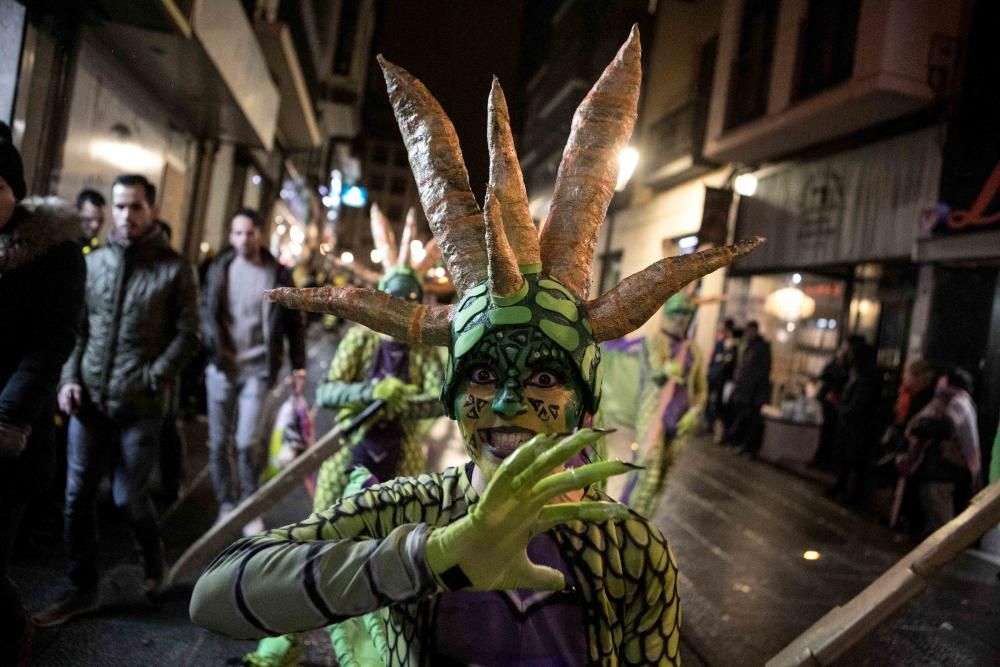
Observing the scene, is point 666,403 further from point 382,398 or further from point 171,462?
point 171,462

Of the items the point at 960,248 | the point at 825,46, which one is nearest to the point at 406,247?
the point at 960,248

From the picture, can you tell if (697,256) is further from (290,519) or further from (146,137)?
(146,137)

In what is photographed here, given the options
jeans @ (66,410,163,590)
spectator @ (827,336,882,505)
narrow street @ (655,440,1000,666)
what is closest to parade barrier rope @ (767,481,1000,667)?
narrow street @ (655,440,1000,666)

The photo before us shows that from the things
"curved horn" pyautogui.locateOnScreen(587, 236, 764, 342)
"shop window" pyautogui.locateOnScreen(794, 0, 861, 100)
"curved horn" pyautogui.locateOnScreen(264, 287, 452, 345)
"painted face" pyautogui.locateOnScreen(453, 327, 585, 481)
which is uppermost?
"shop window" pyautogui.locateOnScreen(794, 0, 861, 100)

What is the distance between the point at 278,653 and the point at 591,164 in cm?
215

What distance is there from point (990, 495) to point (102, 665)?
3850 mm

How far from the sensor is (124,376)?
12.3 feet

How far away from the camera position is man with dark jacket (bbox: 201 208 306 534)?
496 cm

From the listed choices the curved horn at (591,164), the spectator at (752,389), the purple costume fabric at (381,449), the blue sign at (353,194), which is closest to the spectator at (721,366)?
the spectator at (752,389)

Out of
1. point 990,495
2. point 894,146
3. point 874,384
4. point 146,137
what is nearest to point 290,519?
point 990,495

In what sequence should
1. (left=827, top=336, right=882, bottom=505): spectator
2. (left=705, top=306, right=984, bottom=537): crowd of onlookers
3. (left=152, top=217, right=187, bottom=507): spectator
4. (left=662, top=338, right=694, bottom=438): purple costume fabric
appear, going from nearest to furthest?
(left=152, top=217, right=187, bottom=507): spectator < (left=662, top=338, right=694, bottom=438): purple costume fabric < (left=705, top=306, right=984, bottom=537): crowd of onlookers < (left=827, top=336, right=882, bottom=505): spectator

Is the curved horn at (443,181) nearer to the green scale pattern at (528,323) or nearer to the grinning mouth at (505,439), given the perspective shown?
the green scale pattern at (528,323)

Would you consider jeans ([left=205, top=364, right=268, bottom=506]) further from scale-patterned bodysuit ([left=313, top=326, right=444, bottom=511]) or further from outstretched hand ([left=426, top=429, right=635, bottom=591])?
outstretched hand ([left=426, top=429, right=635, bottom=591])

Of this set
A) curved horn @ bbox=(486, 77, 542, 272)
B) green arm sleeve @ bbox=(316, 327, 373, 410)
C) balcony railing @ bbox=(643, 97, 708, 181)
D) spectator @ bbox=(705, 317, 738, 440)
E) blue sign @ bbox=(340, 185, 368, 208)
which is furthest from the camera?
blue sign @ bbox=(340, 185, 368, 208)
